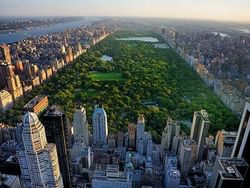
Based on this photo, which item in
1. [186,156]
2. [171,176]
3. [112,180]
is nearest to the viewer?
[112,180]

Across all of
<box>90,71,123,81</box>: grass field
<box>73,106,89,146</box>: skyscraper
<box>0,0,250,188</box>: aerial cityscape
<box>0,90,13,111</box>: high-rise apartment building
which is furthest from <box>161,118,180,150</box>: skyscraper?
<box>90,71,123,81</box>: grass field

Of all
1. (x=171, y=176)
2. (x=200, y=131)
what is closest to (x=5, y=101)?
(x=171, y=176)

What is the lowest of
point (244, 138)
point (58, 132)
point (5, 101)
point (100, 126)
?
point (5, 101)

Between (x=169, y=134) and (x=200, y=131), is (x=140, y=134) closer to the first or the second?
(x=169, y=134)

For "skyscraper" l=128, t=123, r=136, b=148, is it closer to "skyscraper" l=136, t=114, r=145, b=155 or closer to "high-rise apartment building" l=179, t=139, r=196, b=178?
"skyscraper" l=136, t=114, r=145, b=155

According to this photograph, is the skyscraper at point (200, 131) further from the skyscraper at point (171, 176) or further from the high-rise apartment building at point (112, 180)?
the high-rise apartment building at point (112, 180)

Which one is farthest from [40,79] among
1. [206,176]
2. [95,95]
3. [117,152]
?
[206,176]

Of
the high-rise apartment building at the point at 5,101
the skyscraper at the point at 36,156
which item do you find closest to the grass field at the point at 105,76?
the high-rise apartment building at the point at 5,101
